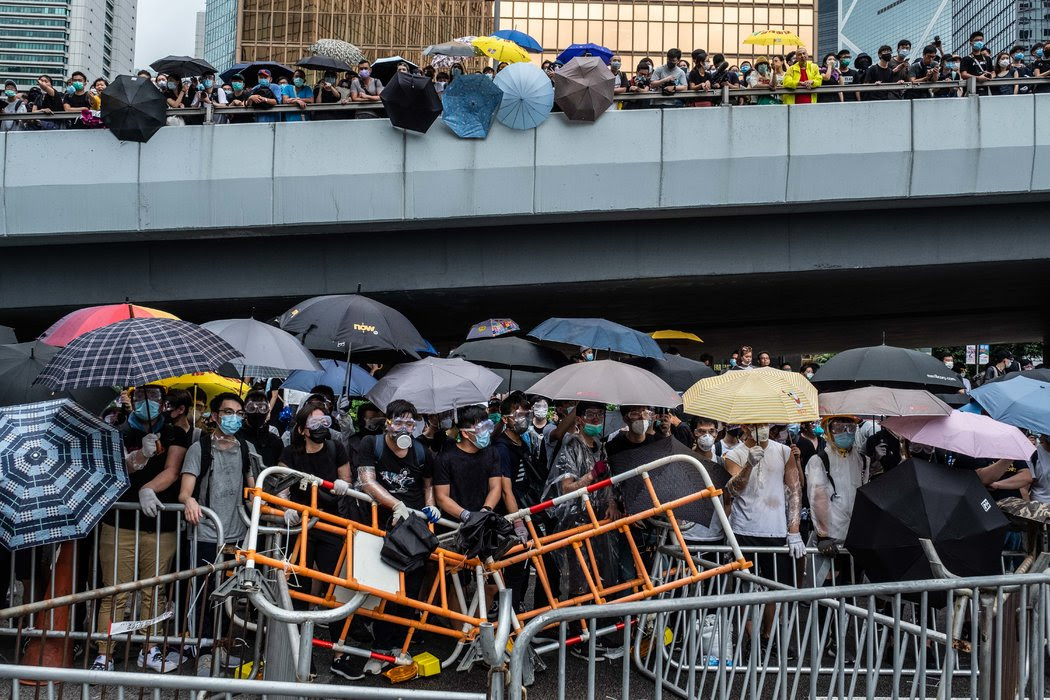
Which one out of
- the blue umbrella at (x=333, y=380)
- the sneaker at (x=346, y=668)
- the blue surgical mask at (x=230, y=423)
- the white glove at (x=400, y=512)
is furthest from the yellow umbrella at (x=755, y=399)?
the blue umbrella at (x=333, y=380)

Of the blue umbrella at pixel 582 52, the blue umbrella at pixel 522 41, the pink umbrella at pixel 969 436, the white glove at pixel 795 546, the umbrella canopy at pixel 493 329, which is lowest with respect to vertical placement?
the white glove at pixel 795 546

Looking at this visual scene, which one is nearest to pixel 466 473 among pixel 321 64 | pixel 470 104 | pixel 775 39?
pixel 470 104

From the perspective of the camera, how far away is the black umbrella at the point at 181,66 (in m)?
18.2

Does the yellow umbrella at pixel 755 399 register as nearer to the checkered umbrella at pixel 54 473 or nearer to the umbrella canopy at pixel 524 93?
the checkered umbrella at pixel 54 473

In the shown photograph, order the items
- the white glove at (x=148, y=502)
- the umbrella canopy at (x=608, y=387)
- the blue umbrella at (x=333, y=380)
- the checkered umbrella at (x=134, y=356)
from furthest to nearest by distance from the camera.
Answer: the blue umbrella at (x=333, y=380) < the umbrella canopy at (x=608, y=387) < the white glove at (x=148, y=502) < the checkered umbrella at (x=134, y=356)

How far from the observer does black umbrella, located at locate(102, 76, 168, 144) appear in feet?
58.3

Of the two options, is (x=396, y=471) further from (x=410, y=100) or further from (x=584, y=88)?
(x=584, y=88)

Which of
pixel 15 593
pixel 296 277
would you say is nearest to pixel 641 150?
pixel 296 277

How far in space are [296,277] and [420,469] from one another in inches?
535

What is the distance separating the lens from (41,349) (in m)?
8.17

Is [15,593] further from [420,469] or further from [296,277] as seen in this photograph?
[296,277]

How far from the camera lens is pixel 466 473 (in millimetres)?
7121

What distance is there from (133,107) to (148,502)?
13.1 m

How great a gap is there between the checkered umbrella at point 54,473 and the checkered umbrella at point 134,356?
25cm
